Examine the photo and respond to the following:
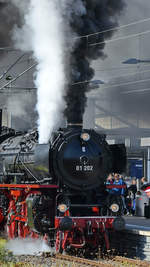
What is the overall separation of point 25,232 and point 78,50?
3.81 m

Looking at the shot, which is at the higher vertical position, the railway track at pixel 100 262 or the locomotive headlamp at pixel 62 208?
the locomotive headlamp at pixel 62 208

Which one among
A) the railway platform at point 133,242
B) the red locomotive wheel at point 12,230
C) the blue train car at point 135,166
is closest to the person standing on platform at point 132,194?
the railway platform at point 133,242

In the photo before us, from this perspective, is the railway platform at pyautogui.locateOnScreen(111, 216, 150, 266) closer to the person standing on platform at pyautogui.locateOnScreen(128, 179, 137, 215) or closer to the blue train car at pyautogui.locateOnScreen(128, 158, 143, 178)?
the person standing on platform at pyautogui.locateOnScreen(128, 179, 137, 215)

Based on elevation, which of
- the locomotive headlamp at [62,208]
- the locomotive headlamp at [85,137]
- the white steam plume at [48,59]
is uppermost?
the white steam plume at [48,59]

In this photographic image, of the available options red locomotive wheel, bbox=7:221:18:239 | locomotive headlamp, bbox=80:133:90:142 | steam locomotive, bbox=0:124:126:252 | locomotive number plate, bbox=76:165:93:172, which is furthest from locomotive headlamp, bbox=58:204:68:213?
red locomotive wheel, bbox=7:221:18:239

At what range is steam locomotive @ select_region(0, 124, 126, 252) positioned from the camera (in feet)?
29.1

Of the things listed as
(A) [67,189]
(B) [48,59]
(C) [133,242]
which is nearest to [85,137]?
(A) [67,189]

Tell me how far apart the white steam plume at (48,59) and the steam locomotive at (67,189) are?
421mm

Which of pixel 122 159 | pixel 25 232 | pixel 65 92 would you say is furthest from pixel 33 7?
pixel 25 232

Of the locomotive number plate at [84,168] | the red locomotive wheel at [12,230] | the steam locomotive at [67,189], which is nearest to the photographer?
the steam locomotive at [67,189]

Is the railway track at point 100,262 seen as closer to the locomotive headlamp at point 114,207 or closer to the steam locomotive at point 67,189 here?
the steam locomotive at point 67,189

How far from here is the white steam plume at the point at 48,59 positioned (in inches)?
381

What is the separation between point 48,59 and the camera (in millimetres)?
9953

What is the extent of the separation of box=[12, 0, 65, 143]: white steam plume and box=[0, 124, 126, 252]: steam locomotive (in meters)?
0.42
